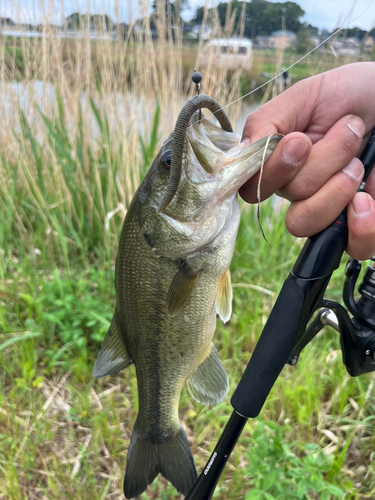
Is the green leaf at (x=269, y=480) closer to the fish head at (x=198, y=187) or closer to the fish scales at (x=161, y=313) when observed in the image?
the fish scales at (x=161, y=313)

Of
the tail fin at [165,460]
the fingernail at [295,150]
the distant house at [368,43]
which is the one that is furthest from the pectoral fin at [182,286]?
the distant house at [368,43]

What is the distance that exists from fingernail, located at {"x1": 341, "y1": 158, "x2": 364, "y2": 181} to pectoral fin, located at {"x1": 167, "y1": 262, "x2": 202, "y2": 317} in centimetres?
52

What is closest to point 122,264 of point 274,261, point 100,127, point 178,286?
point 178,286

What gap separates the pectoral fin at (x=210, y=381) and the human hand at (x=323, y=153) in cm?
55

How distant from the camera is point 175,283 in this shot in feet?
3.84

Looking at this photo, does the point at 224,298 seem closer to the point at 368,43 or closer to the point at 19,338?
the point at 19,338

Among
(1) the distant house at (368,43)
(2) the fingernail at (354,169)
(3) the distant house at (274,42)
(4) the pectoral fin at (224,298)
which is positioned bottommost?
(4) the pectoral fin at (224,298)

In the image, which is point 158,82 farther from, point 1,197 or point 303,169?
point 303,169

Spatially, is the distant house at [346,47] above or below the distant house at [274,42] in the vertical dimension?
below

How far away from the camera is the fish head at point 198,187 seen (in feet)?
3.44

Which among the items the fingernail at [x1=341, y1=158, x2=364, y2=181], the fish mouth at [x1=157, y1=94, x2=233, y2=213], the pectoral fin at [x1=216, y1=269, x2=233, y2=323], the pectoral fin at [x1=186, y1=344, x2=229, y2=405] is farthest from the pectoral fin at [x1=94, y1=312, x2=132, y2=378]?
the fingernail at [x1=341, y1=158, x2=364, y2=181]

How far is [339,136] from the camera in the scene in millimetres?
1071

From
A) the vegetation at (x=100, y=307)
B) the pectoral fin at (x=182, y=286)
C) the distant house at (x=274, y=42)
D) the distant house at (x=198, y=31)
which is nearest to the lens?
the pectoral fin at (x=182, y=286)

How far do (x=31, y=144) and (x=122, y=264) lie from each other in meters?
2.33
